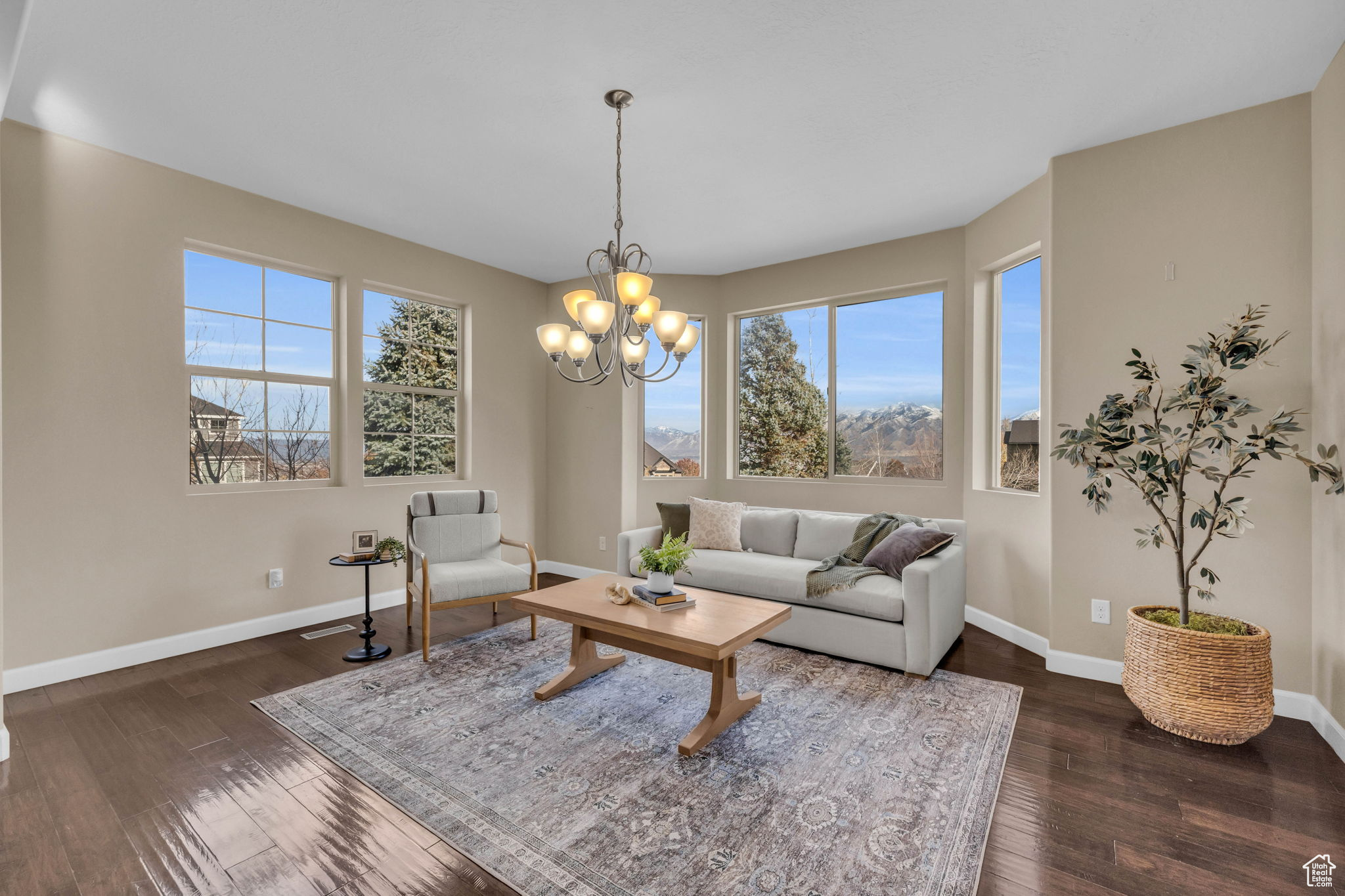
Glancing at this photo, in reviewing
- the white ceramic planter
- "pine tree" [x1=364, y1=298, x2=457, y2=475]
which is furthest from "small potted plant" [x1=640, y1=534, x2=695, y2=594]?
"pine tree" [x1=364, y1=298, x2=457, y2=475]

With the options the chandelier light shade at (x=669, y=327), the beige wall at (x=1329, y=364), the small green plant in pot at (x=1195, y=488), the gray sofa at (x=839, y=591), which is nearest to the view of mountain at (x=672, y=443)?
the gray sofa at (x=839, y=591)

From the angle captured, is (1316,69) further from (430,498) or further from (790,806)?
(430,498)

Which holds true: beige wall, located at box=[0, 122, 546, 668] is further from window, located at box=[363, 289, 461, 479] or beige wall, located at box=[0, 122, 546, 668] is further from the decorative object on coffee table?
the decorative object on coffee table

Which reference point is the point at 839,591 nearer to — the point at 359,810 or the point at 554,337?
the point at 554,337

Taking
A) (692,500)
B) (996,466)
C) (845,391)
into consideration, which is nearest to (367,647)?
(692,500)

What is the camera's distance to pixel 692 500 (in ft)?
15.4

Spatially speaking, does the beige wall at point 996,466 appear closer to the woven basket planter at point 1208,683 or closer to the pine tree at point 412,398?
the woven basket planter at point 1208,683

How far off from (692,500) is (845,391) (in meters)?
1.57

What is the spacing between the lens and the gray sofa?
10.5ft

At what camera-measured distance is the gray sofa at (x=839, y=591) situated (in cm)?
321

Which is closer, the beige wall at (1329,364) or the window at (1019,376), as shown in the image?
the beige wall at (1329,364)

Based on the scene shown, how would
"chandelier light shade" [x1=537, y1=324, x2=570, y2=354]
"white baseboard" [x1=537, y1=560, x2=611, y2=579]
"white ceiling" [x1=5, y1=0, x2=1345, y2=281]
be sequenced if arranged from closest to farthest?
"white ceiling" [x1=5, y1=0, x2=1345, y2=281]
"chandelier light shade" [x1=537, y1=324, x2=570, y2=354]
"white baseboard" [x1=537, y1=560, x2=611, y2=579]

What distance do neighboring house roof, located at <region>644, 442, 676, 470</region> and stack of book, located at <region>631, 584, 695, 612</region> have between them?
8.13 feet

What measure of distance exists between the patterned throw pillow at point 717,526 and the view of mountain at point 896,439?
1116 mm
